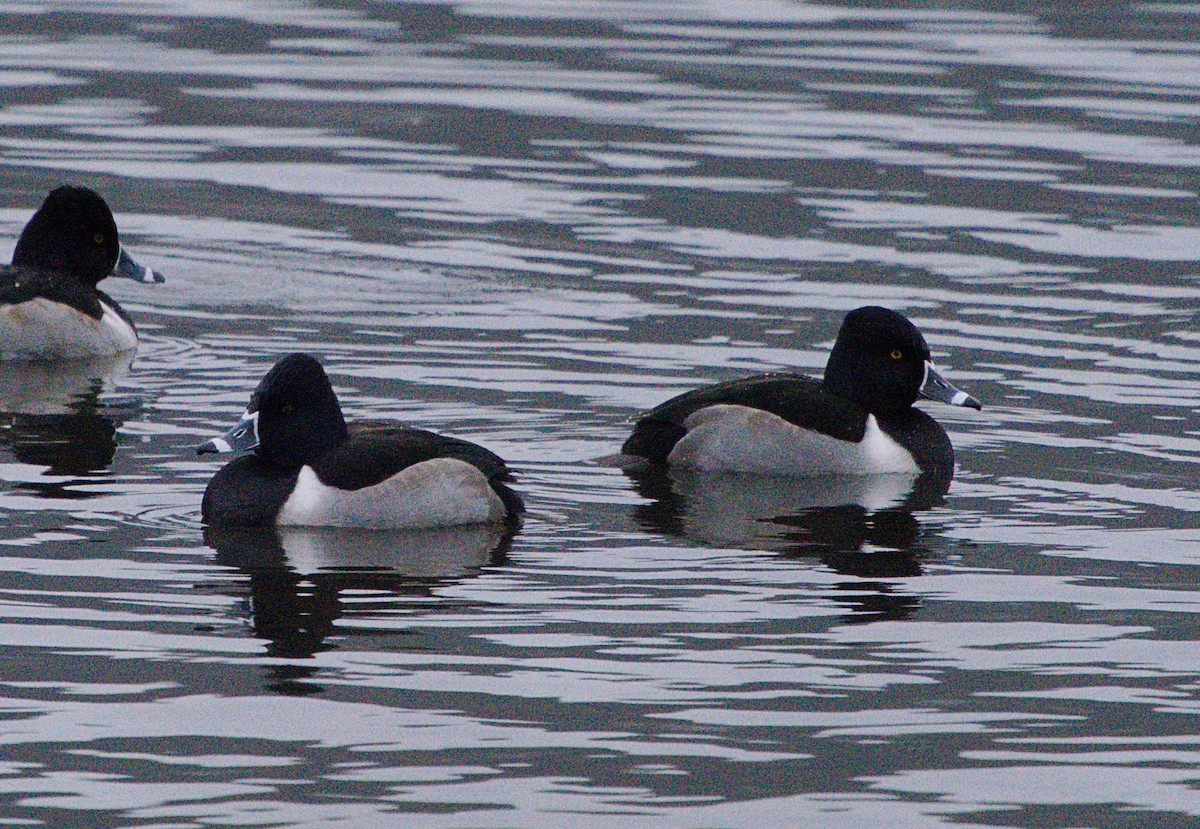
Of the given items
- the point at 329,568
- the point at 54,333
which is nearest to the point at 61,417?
the point at 54,333

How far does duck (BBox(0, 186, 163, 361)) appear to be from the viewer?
16.0 metres

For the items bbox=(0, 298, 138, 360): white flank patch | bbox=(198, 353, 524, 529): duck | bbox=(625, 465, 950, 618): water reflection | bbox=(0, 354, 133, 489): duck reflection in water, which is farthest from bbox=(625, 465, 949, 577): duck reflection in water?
bbox=(0, 298, 138, 360): white flank patch

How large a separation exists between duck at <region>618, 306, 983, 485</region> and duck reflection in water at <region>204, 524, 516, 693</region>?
5.40 ft

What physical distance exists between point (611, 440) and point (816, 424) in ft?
4.03

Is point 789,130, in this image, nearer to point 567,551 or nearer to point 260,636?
point 567,551

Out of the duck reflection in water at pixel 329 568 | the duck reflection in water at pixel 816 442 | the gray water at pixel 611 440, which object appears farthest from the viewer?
the duck reflection in water at pixel 816 442

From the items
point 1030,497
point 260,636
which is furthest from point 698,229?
point 260,636

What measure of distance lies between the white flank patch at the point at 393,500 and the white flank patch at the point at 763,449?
1.81m

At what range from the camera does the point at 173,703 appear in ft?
28.7

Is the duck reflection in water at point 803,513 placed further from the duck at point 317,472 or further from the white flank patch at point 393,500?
the duck at point 317,472

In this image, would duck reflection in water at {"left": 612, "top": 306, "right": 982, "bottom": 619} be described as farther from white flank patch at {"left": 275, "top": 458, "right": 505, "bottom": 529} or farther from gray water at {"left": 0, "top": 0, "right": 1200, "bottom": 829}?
white flank patch at {"left": 275, "top": 458, "right": 505, "bottom": 529}

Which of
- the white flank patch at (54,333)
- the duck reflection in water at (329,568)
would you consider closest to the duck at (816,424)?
the duck reflection in water at (329,568)

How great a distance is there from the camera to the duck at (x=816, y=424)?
42.5ft

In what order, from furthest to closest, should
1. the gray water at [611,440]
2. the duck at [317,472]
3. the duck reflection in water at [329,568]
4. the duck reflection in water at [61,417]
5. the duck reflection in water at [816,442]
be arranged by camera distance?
1. the duck reflection in water at [61,417]
2. the duck reflection in water at [816,442]
3. the duck at [317,472]
4. the duck reflection in water at [329,568]
5. the gray water at [611,440]
